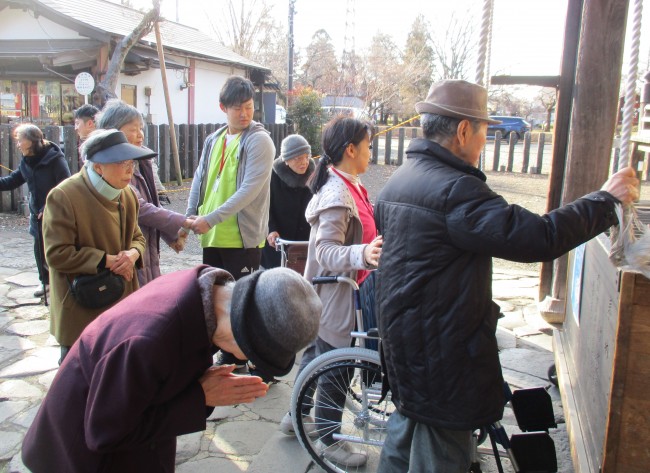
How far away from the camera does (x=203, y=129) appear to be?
14828 millimetres

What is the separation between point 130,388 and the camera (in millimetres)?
1402

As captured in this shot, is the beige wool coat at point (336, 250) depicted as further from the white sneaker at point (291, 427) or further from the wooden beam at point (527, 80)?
the wooden beam at point (527, 80)

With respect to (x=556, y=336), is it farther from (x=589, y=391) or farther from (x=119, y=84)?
(x=119, y=84)

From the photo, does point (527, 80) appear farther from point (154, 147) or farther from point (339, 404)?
point (154, 147)

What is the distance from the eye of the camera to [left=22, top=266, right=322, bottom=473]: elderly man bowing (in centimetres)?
140

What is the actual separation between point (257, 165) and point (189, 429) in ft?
7.93

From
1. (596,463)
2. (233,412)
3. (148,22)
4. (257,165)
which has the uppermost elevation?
(148,22)

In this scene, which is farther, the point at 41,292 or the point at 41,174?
the point at 41,292

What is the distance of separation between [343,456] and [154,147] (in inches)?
427

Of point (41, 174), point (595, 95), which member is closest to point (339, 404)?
point (595, 95)

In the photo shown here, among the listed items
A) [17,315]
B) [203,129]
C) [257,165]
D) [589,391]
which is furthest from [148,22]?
[589,391]

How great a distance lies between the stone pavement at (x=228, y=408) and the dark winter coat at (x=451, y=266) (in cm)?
142

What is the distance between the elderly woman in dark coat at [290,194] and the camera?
14.7 ft

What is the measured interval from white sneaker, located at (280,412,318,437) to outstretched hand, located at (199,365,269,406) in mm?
1503
